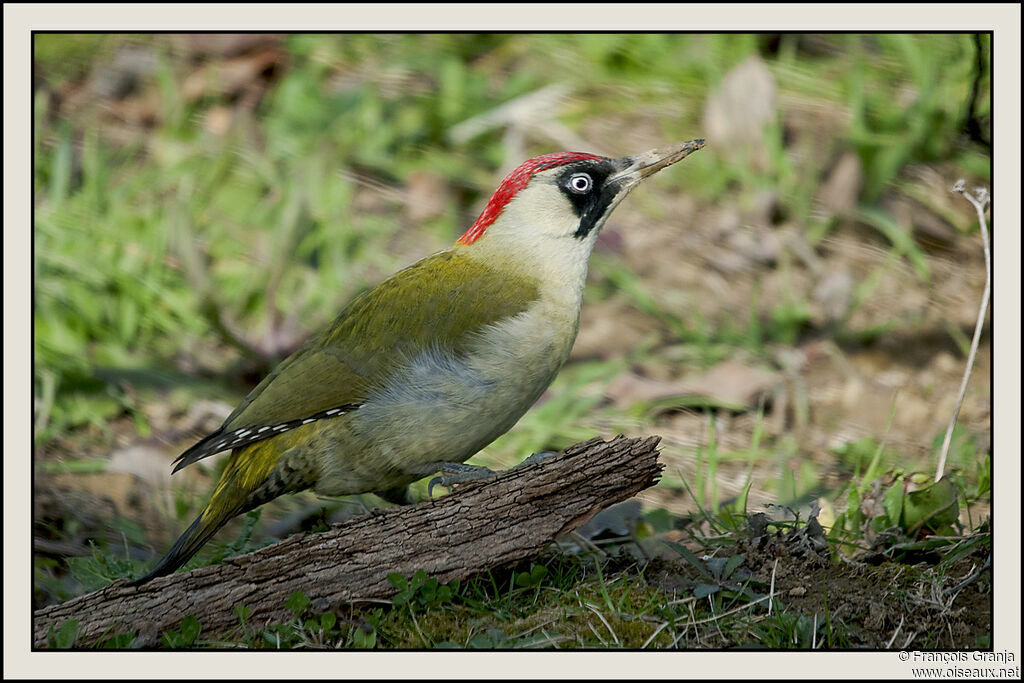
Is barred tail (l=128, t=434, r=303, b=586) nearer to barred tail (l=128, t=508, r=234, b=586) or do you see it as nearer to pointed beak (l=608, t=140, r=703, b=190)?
barred tail (l=128, t=508, r=234, b=586)

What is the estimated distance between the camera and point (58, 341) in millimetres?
5988

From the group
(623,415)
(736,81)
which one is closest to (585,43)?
(736,81)

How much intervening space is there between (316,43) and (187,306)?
108 inches

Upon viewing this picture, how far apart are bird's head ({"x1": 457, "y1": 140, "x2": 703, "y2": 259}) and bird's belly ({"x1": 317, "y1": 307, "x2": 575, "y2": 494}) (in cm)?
42

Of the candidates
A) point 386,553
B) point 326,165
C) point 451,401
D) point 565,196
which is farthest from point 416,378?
point 326,165

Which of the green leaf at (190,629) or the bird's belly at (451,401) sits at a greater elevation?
the bird's belly at (451,401)

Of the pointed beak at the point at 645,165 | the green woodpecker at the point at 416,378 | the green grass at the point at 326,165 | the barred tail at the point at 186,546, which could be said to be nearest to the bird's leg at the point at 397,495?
the green woodpecker at the point at 416,378

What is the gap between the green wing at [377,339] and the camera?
12.5 ft

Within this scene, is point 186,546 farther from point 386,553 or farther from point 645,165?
point 645,165

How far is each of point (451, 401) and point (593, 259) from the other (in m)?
3.36

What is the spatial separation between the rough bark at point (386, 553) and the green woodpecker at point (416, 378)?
14cm

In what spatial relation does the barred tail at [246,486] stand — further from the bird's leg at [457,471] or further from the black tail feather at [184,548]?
the bird's leg at [457,471]

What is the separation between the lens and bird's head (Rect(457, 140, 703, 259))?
407 centimetres

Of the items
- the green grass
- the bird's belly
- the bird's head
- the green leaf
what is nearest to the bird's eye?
the bird's head
